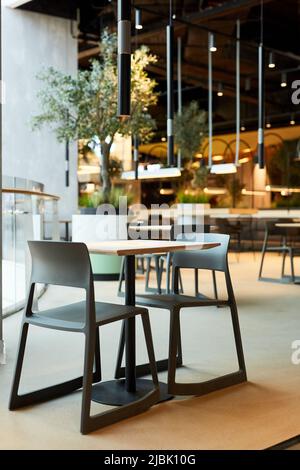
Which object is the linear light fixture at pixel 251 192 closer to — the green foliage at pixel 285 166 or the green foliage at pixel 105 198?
the green foliage at pixel 285 166

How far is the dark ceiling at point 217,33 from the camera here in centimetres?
1024

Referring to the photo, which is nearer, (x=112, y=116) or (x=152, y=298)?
(x=152, y=298)

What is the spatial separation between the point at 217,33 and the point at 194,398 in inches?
267

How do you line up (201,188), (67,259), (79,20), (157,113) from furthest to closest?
(157,113), (201,188), (79,20), (67,259)

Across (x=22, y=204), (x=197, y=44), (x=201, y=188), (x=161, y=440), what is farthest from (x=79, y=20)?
(x=161, y=440)

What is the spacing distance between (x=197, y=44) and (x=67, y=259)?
965cm

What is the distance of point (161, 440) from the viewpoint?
250 cm

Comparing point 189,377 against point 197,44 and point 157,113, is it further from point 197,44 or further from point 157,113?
point 157,113

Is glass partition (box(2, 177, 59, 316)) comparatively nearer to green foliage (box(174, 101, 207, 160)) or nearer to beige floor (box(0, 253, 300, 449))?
beige floor (box(0, 253, 300, 449))

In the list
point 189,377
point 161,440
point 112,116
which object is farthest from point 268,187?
point 161,440

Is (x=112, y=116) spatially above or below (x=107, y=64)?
below

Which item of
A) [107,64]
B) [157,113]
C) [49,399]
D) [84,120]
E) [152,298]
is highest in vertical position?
[157,113]

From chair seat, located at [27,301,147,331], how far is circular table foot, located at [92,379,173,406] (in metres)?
0.50

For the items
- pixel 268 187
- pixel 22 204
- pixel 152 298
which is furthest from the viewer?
pixel 268 187
